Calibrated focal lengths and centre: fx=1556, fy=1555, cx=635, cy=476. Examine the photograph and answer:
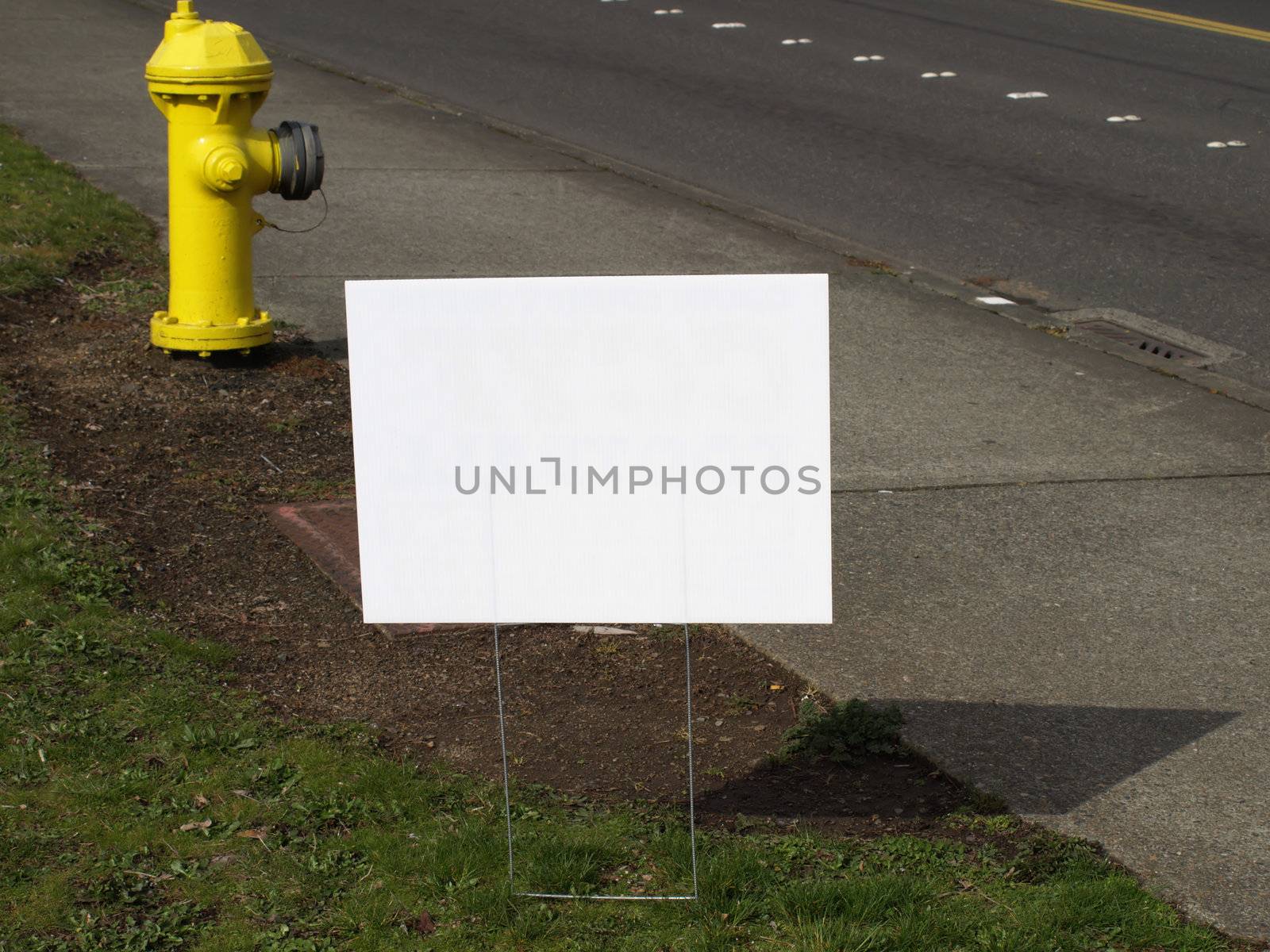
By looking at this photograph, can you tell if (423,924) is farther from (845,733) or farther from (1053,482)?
(1053,482)

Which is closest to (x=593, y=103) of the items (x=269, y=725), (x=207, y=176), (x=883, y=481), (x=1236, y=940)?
(x=207, y=176)

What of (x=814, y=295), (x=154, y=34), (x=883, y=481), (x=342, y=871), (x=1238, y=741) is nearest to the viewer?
(x=814, y=295)

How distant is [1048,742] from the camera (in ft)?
11.8

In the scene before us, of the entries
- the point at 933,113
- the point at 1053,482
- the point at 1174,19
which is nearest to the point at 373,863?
the point at 1053,482

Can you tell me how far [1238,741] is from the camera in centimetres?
360

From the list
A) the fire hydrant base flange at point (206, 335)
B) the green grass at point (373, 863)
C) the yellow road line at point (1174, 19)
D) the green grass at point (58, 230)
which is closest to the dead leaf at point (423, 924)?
the green grass at point (373, 863)

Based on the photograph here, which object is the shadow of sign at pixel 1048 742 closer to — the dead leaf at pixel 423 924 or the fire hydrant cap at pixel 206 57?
the dead leaf at pixel 423 924

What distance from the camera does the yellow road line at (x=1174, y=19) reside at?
1502 cm

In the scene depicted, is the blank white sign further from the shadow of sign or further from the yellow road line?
the yellow road line

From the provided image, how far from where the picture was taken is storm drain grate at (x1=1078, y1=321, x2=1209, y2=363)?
6.80m

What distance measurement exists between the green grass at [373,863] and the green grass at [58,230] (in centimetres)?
361

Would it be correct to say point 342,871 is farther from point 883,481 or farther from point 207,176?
point 207,176

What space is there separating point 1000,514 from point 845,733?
1604mm

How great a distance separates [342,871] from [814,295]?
4.72 feet
